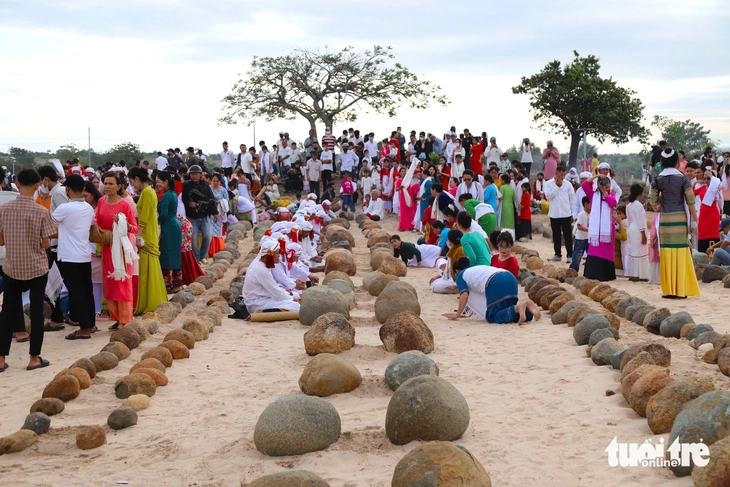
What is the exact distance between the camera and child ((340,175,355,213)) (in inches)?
949

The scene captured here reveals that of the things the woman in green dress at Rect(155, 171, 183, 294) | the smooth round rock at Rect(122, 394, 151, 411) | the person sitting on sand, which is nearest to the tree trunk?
the person sitting on sand

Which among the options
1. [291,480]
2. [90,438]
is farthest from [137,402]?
[291,480]

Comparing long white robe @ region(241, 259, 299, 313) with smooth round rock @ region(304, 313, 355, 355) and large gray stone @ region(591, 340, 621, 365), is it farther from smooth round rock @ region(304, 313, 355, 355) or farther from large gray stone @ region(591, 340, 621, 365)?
large gray stone @ region(591, 340, 621, 365)

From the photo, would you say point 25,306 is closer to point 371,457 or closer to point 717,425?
point 371,457

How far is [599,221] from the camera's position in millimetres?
12461

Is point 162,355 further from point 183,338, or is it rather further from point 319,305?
point 319,305

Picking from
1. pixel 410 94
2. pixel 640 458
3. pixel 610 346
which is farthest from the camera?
pixel 410 94

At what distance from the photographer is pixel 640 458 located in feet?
15.8

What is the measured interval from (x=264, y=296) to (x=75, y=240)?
2585 millimetres

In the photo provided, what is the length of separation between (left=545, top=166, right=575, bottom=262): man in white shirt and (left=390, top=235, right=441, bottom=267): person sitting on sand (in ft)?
7.36

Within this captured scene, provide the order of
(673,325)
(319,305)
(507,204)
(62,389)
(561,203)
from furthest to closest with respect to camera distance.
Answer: (507,204)
(561,203)
(319,305)
(673,325)
(62,389)

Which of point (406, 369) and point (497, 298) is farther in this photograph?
point (497, 298)

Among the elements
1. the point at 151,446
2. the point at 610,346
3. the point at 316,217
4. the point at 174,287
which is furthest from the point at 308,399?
the point at 316,217

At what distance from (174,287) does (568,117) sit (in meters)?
21.0
